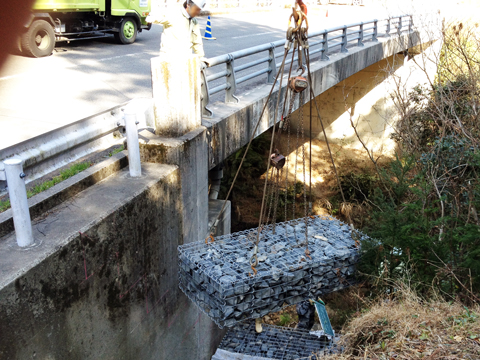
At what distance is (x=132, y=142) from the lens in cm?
483

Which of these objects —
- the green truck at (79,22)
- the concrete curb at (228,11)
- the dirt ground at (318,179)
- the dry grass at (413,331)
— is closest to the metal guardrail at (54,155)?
the dry grass at (413,331)

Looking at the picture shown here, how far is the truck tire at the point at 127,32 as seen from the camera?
13.4 m

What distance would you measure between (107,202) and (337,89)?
17.9m

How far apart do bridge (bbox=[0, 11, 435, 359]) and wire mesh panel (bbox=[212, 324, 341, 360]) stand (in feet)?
2.83

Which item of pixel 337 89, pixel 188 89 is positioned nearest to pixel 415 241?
pixel 188 89

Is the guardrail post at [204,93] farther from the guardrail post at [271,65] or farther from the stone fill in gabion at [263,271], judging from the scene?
the guardrail post at [271,65]

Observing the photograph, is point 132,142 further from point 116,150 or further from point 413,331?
Answer: point 413,331

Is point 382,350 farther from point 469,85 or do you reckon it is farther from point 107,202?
point 469,85

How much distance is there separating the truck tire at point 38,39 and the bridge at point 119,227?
5808 millimetres

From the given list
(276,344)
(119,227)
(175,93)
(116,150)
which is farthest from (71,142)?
(276,344)

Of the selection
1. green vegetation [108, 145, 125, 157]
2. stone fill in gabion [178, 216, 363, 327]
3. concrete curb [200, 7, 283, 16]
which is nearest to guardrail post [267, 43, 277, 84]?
green vegetation [108, 145, 125, 157]

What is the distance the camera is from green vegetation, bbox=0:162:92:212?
4.12 meters

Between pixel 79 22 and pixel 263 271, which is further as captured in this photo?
pixel 79 22

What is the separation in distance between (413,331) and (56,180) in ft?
13.4
